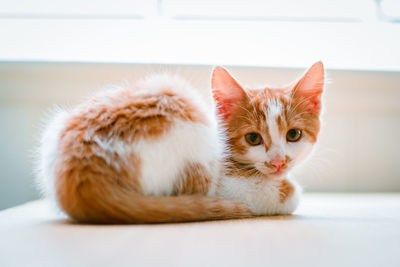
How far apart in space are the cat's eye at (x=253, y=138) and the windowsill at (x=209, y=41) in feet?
2.47

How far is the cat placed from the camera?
2.51ft

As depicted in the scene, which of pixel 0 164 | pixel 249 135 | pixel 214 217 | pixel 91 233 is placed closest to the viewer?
pixel 91 233

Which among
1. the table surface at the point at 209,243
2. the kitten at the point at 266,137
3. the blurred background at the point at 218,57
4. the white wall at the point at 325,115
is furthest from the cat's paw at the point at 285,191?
the blurred background at the point at 218,57

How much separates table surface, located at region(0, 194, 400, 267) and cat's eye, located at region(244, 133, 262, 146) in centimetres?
24

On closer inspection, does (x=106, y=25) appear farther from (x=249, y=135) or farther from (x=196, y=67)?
(x=249, y=135)

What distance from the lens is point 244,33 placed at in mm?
1748

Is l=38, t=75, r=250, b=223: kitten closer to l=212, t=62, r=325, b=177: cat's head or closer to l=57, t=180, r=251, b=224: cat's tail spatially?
l=57, t=180, r=251, b=224: cat's tail

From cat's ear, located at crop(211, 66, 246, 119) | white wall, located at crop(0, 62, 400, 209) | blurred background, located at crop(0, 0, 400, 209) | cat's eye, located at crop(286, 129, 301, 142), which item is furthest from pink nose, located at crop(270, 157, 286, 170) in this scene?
blurred background, located at crop(0, 0, 400, 209)

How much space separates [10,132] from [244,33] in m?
1.19

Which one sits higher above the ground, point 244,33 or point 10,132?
point 244,33

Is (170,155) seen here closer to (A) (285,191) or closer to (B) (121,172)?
(B) (121,172)

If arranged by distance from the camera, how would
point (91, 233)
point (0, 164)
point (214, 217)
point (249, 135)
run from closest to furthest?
point (91, 233)
point (214, 217)
point (249, 135)
point (0, 164)

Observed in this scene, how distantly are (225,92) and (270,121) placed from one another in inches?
6.5

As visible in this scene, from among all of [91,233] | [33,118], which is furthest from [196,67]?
[91,233]
